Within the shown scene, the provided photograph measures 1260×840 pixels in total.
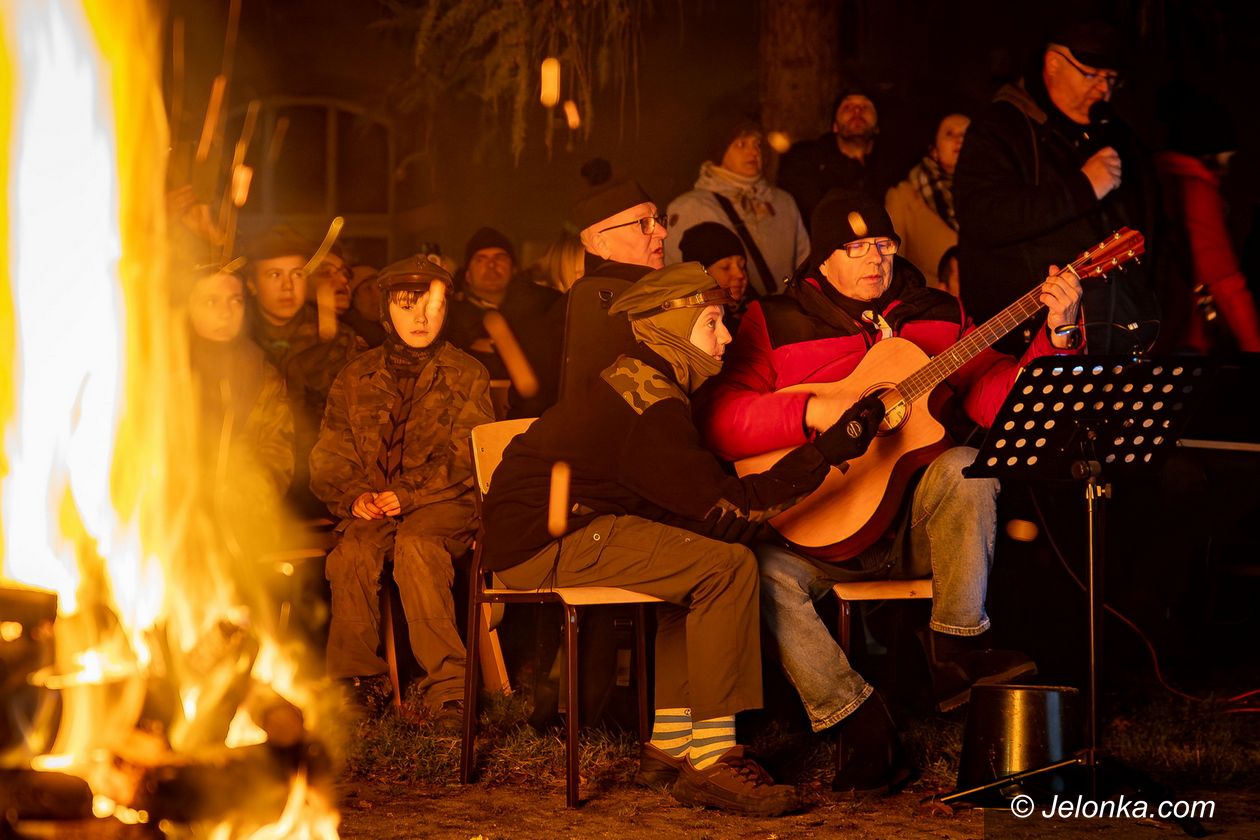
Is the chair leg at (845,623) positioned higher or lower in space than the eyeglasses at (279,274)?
lower

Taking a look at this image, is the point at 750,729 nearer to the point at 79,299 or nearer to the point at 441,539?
the point at 441,539

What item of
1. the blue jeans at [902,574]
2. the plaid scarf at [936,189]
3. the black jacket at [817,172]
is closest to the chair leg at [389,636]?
the blue jeans at [902,574]

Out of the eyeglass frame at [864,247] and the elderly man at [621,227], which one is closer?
the eyeglass frame at [864,247]

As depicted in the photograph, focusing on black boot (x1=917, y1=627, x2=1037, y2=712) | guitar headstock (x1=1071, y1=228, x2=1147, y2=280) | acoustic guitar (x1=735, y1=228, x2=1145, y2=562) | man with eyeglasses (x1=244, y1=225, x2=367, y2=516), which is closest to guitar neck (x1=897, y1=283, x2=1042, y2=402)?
Result: acoustic guitar (x1=735, y1=228, x2=1145, y2=562)

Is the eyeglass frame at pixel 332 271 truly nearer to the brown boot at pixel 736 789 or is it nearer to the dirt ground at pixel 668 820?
the dirt ground at pixel 668 820

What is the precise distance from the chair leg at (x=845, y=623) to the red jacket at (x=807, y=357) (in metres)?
0.61

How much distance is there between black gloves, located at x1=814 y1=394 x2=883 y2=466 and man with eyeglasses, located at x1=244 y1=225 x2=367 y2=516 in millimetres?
2876

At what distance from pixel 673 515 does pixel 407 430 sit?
1.88 metres

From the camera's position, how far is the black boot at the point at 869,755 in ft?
18.4

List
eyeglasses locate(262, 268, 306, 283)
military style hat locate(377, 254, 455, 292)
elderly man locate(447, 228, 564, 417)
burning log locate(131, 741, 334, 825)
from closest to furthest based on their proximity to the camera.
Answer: burning log locate(131, 741, 334, 825), military style hat locate(377, 254, 455, 292), elderly man locate(447, 228, 564, 417), eyeglasses locate(262, 268, 306, 283)

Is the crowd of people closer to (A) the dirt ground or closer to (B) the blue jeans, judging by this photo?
(B) the blue jeans

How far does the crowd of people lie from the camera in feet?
18.3

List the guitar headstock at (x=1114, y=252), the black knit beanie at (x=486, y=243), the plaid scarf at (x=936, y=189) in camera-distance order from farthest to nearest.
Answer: the black knit beanie at (x=486, y=243) → the plaid scarf at (x=936, y=189) → the guitar headstock at (x=1114, y=252)

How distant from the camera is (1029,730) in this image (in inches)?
210
